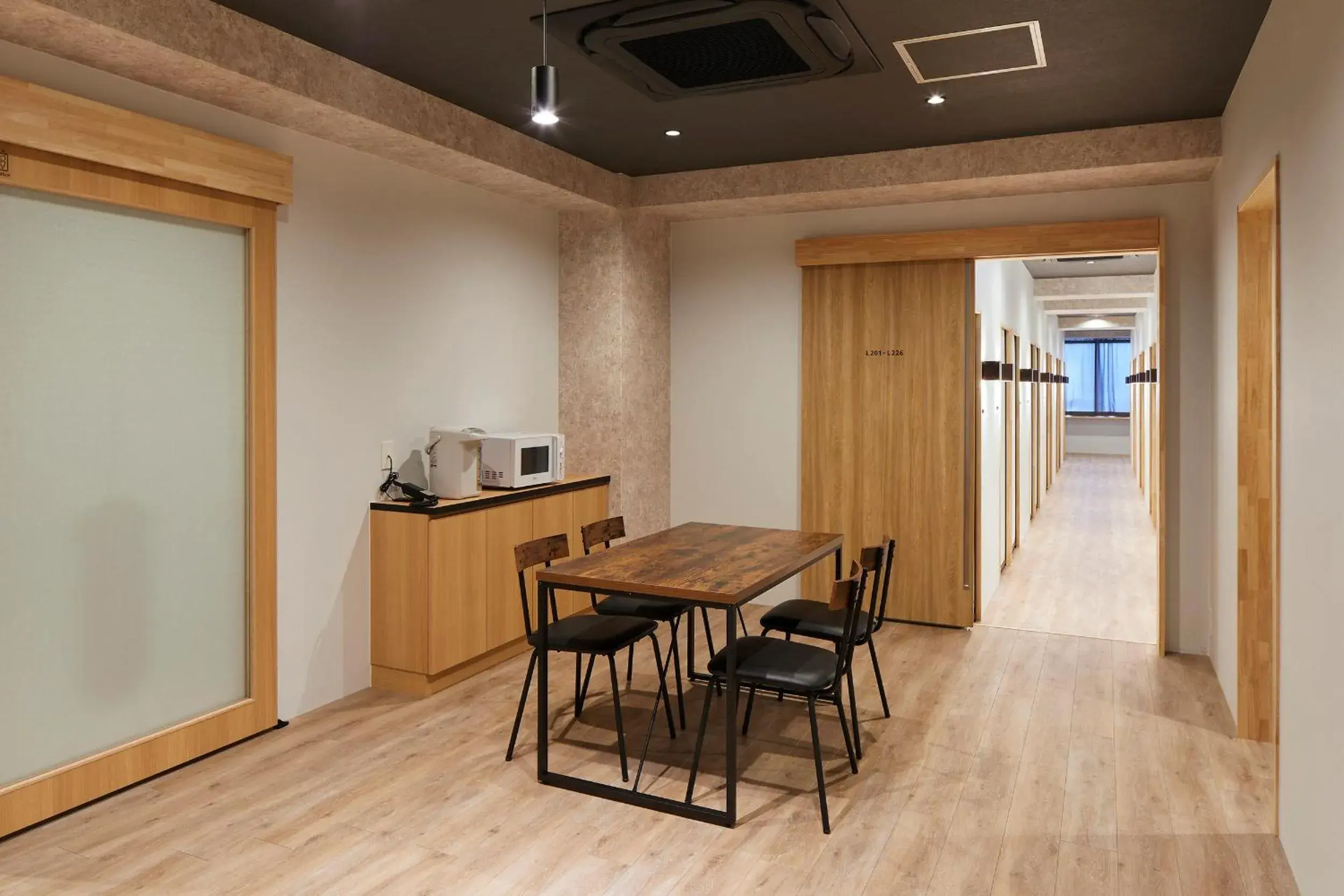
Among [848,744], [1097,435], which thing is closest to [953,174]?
[848,744]

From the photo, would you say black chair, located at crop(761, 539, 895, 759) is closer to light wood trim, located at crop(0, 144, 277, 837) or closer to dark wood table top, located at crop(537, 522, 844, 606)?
dark wood table top, located at crop(537, 522, 844, 606)

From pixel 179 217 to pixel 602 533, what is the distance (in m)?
2.20

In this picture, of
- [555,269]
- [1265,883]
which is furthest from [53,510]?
[1265,883]

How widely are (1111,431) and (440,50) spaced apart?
20.4m

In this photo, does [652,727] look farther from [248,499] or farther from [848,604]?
[248,499]

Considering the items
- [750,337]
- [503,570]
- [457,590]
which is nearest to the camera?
[457,590]

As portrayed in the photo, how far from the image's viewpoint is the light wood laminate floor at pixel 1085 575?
607 cm

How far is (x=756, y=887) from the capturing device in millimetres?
2783

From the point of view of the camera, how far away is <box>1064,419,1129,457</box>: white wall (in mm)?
21028

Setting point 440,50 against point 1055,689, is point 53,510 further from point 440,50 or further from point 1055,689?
point 1055,689

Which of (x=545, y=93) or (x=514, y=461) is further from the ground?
(x=545, y=93)

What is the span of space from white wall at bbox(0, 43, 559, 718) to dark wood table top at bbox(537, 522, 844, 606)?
132 centimetres

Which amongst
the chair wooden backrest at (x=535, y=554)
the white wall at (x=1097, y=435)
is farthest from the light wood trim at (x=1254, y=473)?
the white wall at (x=1097, y=435)

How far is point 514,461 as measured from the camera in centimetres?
505
